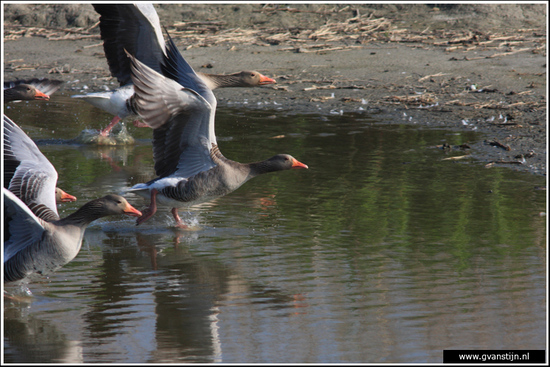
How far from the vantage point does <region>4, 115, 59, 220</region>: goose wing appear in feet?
18.3

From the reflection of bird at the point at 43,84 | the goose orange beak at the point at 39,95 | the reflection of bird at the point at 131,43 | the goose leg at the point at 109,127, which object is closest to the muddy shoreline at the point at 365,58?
the goose leg at the point at 109,127

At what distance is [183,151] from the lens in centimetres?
686

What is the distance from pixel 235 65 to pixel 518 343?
34.5ft

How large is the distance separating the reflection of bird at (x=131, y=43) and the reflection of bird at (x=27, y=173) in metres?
2.32

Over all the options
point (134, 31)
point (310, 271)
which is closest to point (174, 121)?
point (310, 271)

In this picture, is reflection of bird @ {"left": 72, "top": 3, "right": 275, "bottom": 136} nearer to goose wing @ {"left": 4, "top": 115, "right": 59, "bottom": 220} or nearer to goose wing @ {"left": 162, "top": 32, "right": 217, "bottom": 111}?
goose wing @ {"left": 162, "top": 32, "right": 217, "bottom": 111}

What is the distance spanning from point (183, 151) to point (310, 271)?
6.27 feet

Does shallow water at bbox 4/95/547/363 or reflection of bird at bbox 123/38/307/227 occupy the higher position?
reflection of bird at bbox 123/38/307/227

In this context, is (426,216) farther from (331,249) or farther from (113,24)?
(113,24)

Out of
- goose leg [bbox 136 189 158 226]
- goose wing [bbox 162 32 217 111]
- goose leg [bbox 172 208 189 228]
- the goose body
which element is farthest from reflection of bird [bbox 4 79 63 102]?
the goose body

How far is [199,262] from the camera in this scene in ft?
20.0

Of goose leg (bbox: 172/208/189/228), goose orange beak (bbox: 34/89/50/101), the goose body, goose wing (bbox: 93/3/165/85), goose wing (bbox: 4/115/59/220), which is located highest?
goose wing (bbox: 93/3/165/85)

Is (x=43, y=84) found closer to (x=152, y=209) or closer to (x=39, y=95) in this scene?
(x=39, y=95)

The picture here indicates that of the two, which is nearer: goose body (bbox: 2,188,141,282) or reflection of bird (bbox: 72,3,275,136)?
goose body (bbox: 2,188,141,282)
